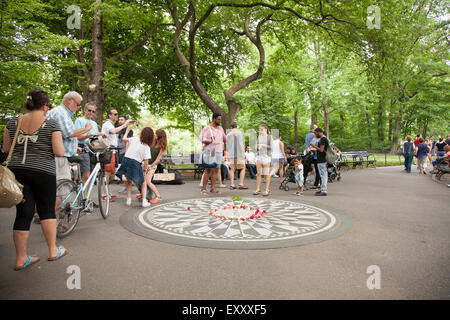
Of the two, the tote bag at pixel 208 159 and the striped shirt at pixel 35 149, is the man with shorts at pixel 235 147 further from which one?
the striped shirt at pixel 35 149

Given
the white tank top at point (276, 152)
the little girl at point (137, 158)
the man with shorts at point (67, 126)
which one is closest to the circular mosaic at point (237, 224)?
the little girl at point (137, 158)

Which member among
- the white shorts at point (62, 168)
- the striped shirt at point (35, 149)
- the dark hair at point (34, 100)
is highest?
the dark hair at point (34, 100)

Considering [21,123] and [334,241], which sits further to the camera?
[334,241]

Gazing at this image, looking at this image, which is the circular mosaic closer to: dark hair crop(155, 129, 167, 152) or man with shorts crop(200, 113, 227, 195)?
dark hair crop(155, 129, 167, 152)

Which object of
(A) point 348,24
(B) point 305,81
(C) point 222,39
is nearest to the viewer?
(A) point 348,24

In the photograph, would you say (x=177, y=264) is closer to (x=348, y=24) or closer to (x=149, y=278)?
(x=149, y=278)

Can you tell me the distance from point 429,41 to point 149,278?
3401 centimetres

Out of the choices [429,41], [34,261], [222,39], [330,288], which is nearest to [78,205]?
[34,261]

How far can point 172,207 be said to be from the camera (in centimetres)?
668

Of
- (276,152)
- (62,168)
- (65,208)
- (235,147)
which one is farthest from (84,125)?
(276,152)

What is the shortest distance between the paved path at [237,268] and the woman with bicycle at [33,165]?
419 millimetres

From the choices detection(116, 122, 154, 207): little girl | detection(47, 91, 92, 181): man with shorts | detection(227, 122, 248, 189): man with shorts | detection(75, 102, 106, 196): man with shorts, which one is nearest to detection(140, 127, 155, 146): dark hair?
detection(116, 122, 154, 207): little girl

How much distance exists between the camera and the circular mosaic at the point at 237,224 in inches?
170
